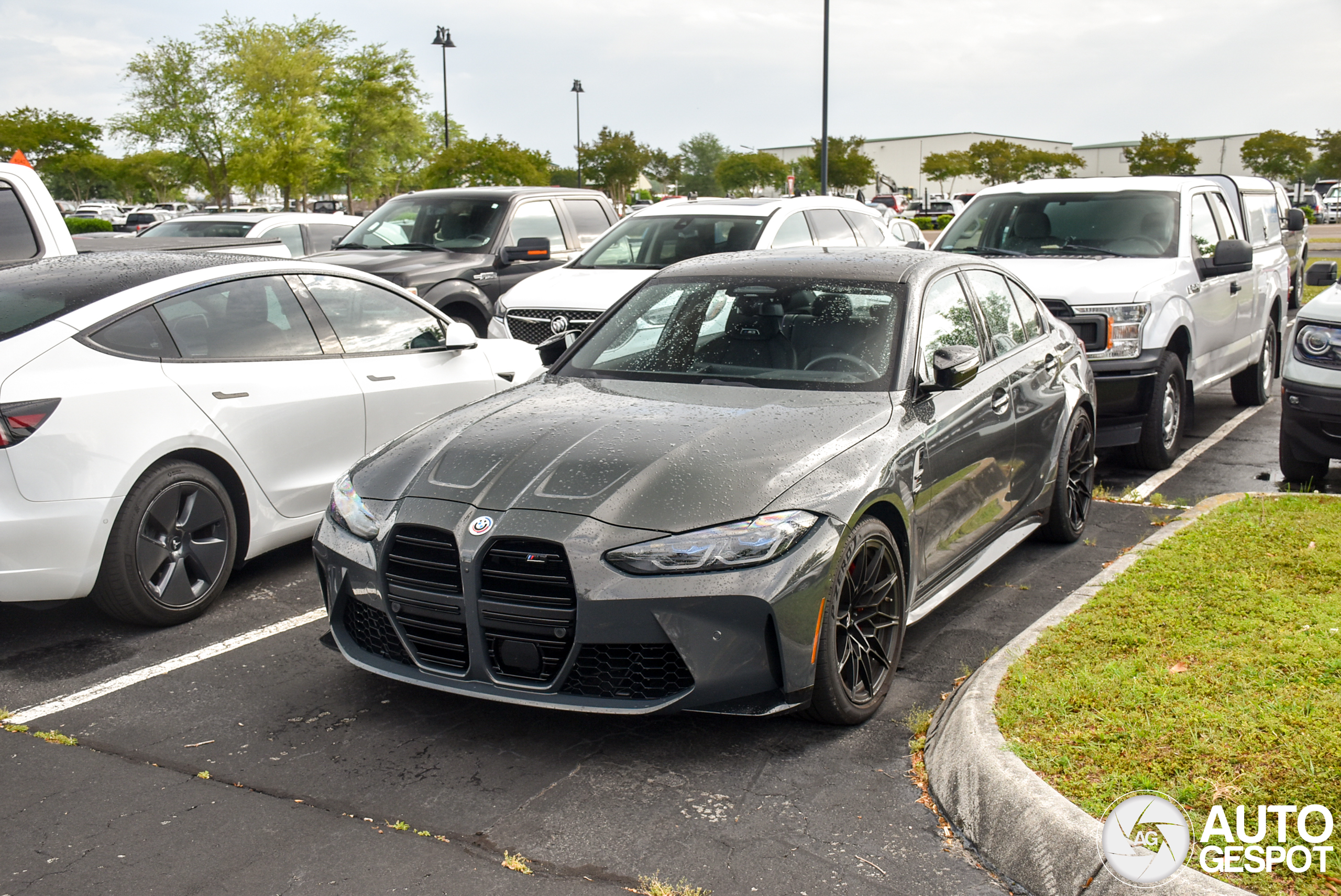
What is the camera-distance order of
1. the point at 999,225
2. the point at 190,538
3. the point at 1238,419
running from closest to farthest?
the point at 190,538 < the point at 999,225 < the point at 1238,419

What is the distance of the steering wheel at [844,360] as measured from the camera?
4930mm

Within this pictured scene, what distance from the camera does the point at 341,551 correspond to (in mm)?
4301

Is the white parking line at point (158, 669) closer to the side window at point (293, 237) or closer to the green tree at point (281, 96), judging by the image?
the side window at point (293, 237)

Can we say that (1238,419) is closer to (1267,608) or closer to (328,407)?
(1267,608)

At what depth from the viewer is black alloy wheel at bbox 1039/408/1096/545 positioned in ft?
21.0

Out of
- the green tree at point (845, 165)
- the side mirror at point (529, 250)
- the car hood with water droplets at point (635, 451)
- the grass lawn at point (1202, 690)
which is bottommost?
the grass lawn at point (1202, 690)

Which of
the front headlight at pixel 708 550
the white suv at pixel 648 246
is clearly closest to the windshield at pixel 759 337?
the front headlight at pixel 708 550

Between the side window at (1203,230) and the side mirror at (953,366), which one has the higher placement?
the side window at (1203,230)

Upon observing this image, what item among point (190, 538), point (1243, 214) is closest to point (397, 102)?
point (1243, 214)

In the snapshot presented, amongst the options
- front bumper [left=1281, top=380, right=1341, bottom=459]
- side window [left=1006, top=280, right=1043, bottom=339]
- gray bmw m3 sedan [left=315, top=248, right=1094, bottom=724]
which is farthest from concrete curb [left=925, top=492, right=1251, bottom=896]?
front bumper [left=1281, top=380, right=1341, bottom=459]

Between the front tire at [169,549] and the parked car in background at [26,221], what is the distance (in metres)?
2.52

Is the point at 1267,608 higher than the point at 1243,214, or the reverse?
the point at 1243,214

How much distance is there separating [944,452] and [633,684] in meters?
1.73

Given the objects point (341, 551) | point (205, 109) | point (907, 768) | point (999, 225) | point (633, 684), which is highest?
point (205, 109)
